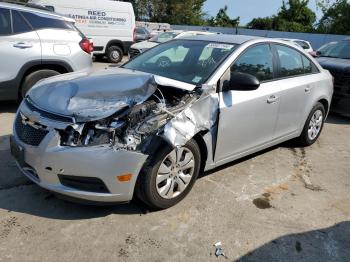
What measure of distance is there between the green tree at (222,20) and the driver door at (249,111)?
5574 centimetres

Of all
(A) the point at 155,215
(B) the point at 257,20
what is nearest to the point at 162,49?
(A) the point at 155,215

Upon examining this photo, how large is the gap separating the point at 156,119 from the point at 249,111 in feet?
4.32

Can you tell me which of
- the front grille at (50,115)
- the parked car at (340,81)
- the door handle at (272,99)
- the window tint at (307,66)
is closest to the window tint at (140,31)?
the parked car at (340,81)

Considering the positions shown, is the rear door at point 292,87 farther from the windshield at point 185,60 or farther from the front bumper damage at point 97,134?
the front bumper damage at point 97,134

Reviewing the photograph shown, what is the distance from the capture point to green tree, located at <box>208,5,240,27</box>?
190 ft

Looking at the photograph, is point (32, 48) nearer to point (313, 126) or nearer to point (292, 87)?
point (292, 87)

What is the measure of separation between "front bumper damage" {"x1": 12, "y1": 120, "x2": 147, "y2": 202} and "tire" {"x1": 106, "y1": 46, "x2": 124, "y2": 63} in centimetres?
1197

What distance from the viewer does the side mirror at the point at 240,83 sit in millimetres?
3826

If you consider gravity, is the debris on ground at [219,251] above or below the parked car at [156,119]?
below

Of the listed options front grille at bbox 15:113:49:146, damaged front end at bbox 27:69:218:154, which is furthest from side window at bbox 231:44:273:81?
front grille at bbox 15:113:49:146

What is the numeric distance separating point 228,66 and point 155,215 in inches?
67.9

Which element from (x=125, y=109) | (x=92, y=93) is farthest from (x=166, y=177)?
(x=92, y=93)

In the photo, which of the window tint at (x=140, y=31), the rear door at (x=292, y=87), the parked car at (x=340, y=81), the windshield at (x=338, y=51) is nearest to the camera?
the rear door at (x=292, y=87)

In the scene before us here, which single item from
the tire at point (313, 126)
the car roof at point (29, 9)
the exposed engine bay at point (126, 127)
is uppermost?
the car roof at point (29, 9)
